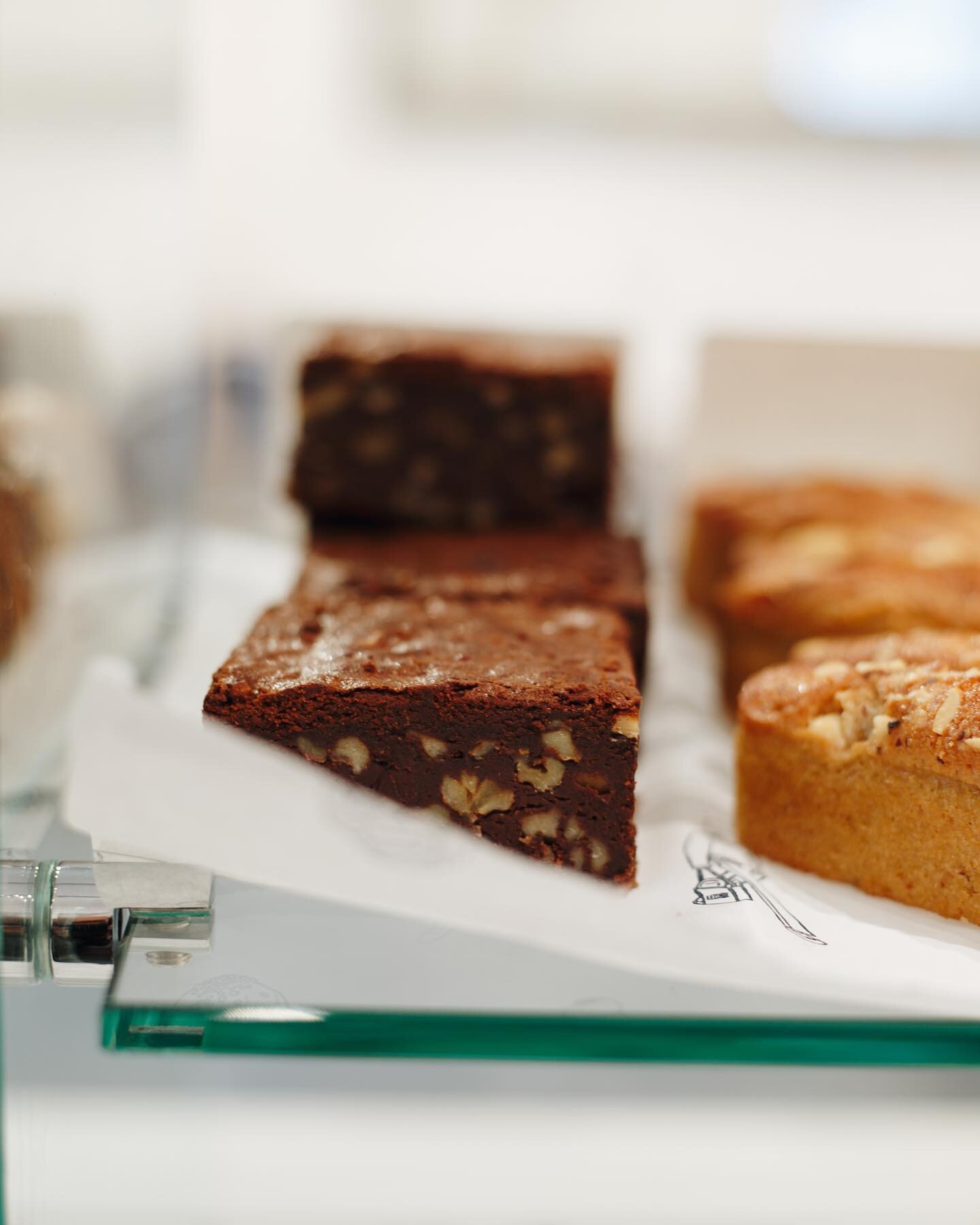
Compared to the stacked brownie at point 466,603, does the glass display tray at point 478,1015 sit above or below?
below

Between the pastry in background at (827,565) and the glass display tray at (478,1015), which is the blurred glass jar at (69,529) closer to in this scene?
the glass display tray at (478,1015)

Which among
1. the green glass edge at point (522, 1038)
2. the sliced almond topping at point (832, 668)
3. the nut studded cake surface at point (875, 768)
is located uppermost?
the sliced almond topping at point (832, 668)

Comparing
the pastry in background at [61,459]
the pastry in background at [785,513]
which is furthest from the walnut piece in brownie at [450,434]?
the pastry in background at [61,459]

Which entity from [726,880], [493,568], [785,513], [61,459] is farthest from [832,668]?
[61,459]

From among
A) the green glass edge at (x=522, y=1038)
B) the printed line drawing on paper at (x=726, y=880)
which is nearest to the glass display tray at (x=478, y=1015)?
the green glass edge at (x=522, y=1038)

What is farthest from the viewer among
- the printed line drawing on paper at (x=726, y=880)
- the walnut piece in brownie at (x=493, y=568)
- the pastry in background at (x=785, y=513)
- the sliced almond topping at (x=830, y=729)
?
the pastry in background at (x=785, y=513)

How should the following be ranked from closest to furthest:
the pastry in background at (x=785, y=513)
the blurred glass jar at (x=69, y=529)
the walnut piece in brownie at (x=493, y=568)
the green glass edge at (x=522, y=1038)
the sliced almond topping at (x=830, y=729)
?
1. the green glass edge at (x=522, y=1038)
2. the sliced almond topping at (x=830, y=729)
3. the blurred glass jar at (x=69, y=529)
4. the walnut piece in brownie at (x=493, y=568)
5. the pastry in background at (x=785, y=513)

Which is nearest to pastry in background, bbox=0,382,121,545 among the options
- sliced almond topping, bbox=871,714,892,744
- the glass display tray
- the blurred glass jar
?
the blurred glass jar

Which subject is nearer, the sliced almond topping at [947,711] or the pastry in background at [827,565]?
the sliced almond topping at [947,711]

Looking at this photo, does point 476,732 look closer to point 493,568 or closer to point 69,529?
point 493,568
